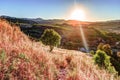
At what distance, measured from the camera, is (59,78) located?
7.33 metres

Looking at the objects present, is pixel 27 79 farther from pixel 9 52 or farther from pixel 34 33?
pixel 34 33

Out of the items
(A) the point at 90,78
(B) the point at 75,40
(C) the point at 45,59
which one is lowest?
(B) the point at 75,40

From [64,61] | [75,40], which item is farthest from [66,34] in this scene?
[64,61]

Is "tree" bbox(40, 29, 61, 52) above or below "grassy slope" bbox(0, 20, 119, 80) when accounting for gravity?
below

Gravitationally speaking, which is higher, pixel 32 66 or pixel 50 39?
pixel 32 66

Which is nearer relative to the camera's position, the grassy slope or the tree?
the grassy slope

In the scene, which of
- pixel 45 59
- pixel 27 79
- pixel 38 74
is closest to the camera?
pixel 27 79

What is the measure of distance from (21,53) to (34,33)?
504 feet

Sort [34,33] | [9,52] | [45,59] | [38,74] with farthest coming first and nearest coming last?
[34,33] → [45,59] → [9,52] → [38,74]

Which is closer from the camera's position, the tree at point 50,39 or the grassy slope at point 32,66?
the grassy slope at point 32,66

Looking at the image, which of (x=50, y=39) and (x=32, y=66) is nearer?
(x=32, y=66)

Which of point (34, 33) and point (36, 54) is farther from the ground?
point (36, 54)

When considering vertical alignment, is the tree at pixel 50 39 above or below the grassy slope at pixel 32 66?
below

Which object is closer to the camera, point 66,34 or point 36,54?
point 36,54
